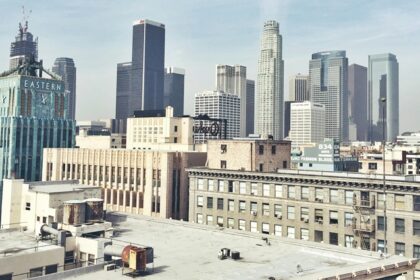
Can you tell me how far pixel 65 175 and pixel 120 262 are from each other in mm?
86123

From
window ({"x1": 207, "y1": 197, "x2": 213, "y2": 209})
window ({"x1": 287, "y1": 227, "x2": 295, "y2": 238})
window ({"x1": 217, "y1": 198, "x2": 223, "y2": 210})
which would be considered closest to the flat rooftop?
window ({"x1": 287, "y1": 227, "x2": 295, "y2": 238})

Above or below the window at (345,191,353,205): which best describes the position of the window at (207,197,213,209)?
below

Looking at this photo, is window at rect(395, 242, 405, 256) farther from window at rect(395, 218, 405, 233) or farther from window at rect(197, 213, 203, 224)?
window at rect(197, 213, 203, 224)

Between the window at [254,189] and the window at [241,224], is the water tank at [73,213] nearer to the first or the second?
the window at [241,224]

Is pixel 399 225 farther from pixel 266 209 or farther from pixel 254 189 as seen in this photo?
pixel 254 189

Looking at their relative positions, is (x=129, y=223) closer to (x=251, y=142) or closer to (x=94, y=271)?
(x=94, y=271)

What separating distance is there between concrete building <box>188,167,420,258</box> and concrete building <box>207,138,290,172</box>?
701 cm

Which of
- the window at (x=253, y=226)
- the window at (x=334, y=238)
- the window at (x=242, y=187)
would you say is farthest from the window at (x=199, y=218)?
the window at (x=334, y=238)

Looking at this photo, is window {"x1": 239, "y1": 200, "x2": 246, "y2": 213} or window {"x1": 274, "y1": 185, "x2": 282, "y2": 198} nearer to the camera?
window {"x1": 274, "y1": 185, "x2": 282, "y2": 198}

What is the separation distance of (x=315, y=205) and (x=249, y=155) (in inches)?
803

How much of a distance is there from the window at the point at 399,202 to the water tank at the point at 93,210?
41.7 metres

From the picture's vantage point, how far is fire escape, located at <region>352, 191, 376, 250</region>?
70.1 metres

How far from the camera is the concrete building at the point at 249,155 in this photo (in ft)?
307

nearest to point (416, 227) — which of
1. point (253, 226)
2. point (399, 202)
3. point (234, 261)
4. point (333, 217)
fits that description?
point (399, 202)
